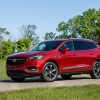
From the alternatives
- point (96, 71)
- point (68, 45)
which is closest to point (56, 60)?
point (68, 45)

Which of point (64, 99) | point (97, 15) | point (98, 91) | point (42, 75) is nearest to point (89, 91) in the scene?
point (98, 91)

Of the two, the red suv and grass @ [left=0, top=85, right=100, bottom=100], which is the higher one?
the red suv

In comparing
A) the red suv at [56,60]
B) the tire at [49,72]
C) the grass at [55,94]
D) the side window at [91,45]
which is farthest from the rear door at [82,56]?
the grass at [55,94]

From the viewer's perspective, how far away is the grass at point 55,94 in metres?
11.4

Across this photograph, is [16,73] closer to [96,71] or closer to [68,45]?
[68,45]

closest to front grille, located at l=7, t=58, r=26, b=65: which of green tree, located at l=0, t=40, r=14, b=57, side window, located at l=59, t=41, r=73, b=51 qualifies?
side window, located at l=59, t=41, r=73, b=51

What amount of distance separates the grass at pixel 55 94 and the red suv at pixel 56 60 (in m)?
3.45

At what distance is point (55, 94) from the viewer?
12.1m

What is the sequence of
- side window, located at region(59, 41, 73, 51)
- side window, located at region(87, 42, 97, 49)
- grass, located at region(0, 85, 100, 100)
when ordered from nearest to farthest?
grass, located at region(0, 85, 100, 100) → side window, located at region(59, 41, 73, 51) → side window, located at region(87, 42, 97, 49)

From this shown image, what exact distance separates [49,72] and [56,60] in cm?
57

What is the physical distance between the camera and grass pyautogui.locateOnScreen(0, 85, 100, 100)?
11401 mm

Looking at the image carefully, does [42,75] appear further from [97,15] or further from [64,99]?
[97,15]

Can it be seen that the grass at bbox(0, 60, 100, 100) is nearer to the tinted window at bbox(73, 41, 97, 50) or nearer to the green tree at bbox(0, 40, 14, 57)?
the tinted window at bbox(73, 41, 97, 50)

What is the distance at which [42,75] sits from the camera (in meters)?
16.7
